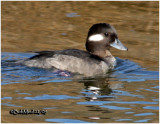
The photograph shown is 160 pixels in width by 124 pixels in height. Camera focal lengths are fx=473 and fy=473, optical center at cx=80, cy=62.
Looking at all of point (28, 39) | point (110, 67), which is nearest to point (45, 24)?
point (28, 39)

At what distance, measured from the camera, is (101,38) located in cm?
1027

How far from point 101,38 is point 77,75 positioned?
1338 millimetres

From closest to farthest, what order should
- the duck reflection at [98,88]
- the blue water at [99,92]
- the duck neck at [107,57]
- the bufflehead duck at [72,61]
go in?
the blue water at [99,92], the duck reflection at [98,88], the bufflehead duck at [72,61], the duck neck at [107,57]

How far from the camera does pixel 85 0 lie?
50.8ft

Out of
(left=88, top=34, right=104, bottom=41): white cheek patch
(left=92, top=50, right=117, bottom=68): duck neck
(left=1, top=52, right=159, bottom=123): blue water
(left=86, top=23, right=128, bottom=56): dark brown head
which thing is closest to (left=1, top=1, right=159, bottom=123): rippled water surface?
(left=1, top=52, right=159, bottom=123): blue water

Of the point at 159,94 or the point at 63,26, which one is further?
the point at 63,26

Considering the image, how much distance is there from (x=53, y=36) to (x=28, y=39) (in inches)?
27.6

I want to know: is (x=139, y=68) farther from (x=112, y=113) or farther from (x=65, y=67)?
(x=112, y=113)

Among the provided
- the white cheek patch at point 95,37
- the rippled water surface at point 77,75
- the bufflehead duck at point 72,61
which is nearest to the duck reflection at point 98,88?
the rippled water surface at point 77,75

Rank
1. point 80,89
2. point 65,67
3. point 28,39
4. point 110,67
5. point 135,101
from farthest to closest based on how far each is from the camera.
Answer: point 28,39
point 110,67
point 65,67
point 80,89
point 135,101

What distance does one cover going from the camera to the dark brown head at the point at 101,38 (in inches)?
400

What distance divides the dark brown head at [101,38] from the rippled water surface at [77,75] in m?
0.49

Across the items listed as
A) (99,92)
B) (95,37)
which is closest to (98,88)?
(99,92)

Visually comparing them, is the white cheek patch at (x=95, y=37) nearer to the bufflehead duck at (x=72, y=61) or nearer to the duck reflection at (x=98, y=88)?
the bufflehead duck at (x=72, y=61)
